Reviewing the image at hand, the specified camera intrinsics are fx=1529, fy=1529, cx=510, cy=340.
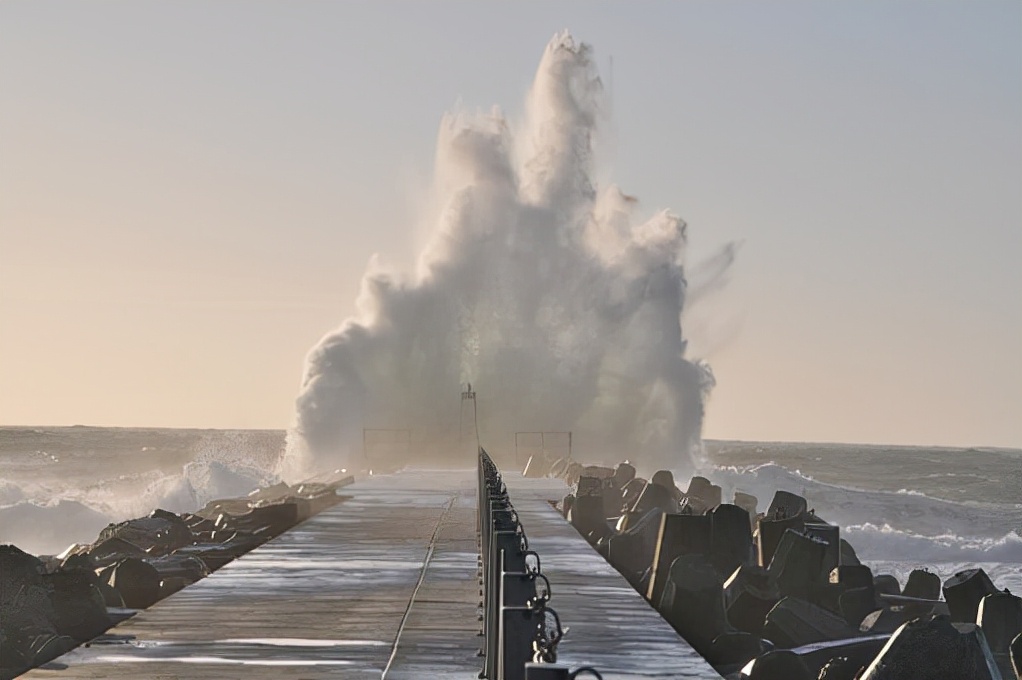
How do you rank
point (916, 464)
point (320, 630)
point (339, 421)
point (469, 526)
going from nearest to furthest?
1. point (320, 630)
2. point (469, 526)
3. point (339, 421)
4. point (916, 464)

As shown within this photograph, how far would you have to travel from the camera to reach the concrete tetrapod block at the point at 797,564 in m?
14.2

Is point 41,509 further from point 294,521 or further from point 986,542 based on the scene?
point 986,542

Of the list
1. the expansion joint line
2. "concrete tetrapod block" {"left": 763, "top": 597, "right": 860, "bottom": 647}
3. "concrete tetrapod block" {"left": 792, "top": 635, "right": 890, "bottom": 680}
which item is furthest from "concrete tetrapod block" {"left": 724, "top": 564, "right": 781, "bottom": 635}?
the expansion joint line

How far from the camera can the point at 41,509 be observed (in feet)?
124

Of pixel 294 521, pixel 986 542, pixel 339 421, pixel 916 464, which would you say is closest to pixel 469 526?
pixel 294 521

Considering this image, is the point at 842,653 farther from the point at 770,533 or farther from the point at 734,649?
the point at 770,533

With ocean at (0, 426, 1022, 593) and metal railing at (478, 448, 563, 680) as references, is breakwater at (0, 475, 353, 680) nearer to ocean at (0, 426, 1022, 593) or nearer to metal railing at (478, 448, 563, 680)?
metal railing at (478, 448, 563, 680)

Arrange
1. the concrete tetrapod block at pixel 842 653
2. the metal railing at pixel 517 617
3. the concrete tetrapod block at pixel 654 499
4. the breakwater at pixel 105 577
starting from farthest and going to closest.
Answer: the concrete tetrapod block at pixel 654 499 → the breakwater at pixel 105 577 → the concrete tetrapod block at pixel 842 653 → the metal railing at pixel 517 617

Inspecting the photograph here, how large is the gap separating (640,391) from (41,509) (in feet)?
99.3

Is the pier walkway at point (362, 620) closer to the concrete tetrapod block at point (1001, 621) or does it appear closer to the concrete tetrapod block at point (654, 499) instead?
the concrete tetrapod block at point (1001, 621)

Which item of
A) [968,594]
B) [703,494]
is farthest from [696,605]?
[703,494]

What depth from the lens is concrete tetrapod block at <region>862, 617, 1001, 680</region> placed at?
8211mm

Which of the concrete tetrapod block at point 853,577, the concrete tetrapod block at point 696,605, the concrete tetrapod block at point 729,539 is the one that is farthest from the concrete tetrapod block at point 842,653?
the concrete tetrapod block at point 729,539

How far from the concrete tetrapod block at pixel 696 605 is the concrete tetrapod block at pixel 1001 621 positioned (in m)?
2.18
